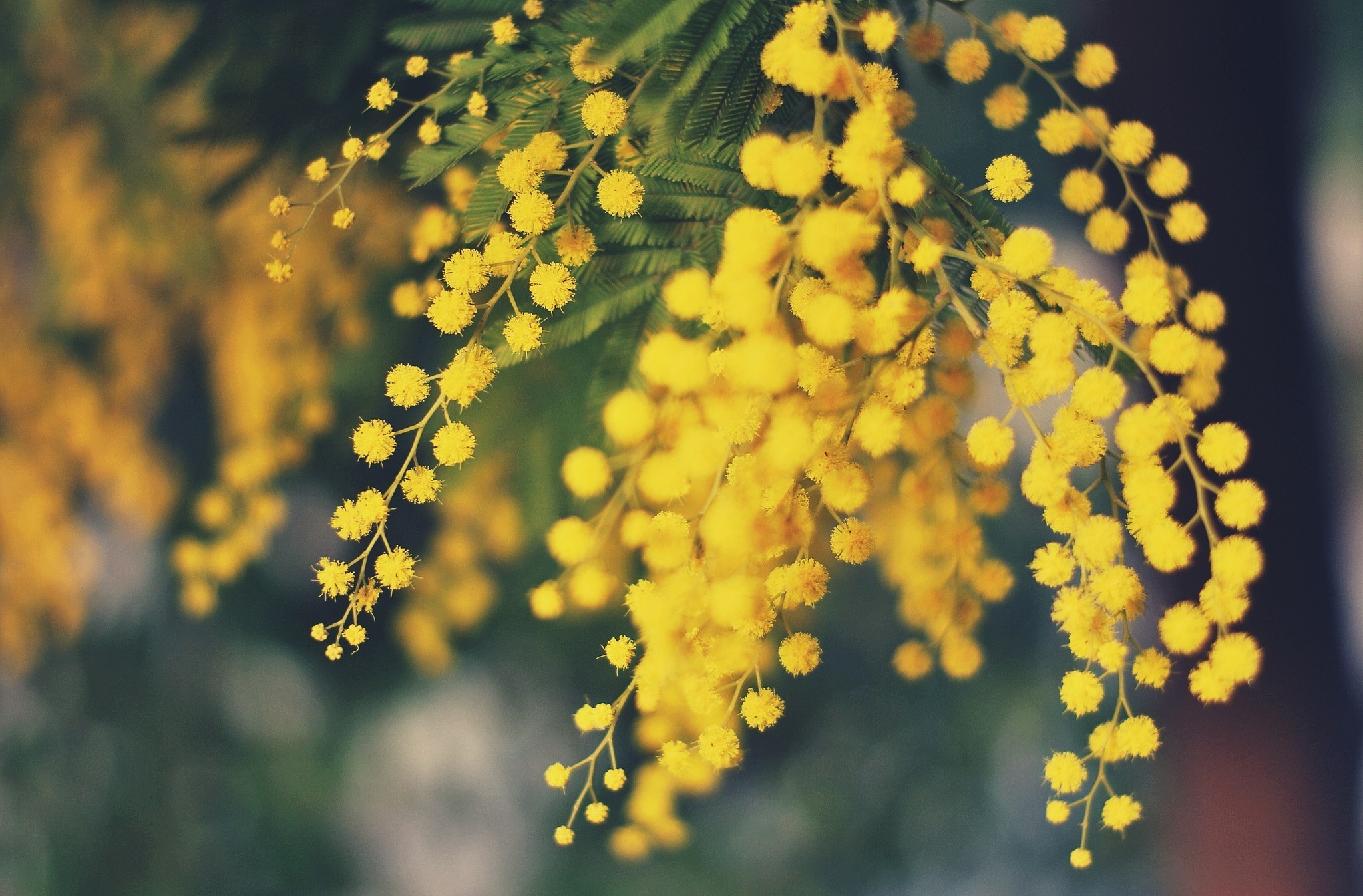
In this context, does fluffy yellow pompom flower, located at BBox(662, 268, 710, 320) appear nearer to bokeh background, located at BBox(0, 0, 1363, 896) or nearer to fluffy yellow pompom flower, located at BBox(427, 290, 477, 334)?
fluffy yellow pompom flower, located at BBox(427, 290, 477, 334)

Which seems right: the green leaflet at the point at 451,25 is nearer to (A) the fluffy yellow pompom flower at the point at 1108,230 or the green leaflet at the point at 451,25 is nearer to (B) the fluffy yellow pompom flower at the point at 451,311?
(B) the fluffy yellow pompom flower at the point at 451,311

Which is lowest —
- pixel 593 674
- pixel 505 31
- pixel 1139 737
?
pixel 593 674

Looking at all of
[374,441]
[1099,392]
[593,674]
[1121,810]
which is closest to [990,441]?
[1099,392]

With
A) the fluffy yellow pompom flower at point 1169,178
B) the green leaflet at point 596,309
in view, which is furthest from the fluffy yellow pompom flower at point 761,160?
the fluffy yellow pompom flower at point 1169,178

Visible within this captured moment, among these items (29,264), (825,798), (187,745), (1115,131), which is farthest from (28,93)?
(825,798)

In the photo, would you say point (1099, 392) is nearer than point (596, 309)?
Yes

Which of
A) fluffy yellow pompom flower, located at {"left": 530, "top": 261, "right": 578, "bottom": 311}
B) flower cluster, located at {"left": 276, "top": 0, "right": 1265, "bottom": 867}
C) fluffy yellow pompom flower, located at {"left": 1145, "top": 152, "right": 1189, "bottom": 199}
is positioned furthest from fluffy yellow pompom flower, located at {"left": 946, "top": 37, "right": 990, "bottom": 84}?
fluffy yellow pompom flower, located at {"left": 530, "top": 261, "right": 578, "bottom": 311}

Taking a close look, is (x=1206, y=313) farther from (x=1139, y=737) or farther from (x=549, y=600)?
(x=549, y=600)
